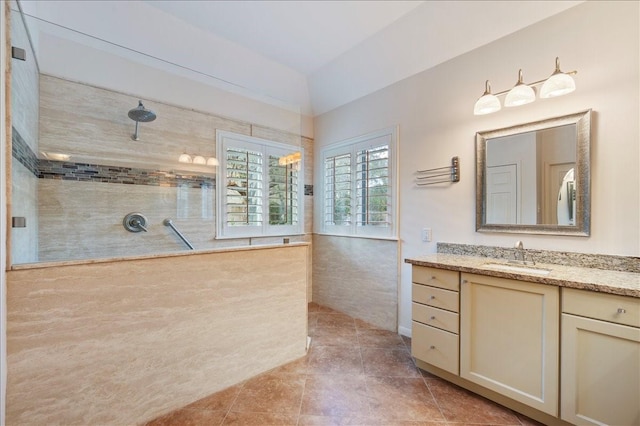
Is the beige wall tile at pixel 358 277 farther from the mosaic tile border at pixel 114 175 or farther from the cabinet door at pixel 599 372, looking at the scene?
the mosaic tile border at pixel 114 175

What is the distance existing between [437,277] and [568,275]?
0.72 meters

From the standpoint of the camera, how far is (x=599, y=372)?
4.54 feet

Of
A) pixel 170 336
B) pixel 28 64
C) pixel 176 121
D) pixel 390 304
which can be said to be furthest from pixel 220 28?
pixel 390 304

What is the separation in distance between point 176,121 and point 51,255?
151 cm

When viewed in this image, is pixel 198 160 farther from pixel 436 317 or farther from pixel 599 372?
pixel 599 372

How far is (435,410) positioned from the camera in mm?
1719

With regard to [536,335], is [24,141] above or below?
above

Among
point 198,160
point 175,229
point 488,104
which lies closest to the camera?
point 488,104

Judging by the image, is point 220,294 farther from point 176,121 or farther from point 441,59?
point 441,59

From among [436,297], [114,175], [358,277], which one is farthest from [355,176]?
[114,175]

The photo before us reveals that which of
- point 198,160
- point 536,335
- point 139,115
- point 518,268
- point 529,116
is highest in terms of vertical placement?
point 139,115

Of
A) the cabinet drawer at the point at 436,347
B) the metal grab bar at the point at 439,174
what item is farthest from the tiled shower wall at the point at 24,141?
the metal grab bar at the point at 439,174

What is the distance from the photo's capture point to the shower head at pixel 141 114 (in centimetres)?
241

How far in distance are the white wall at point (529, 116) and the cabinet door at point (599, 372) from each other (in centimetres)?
61
